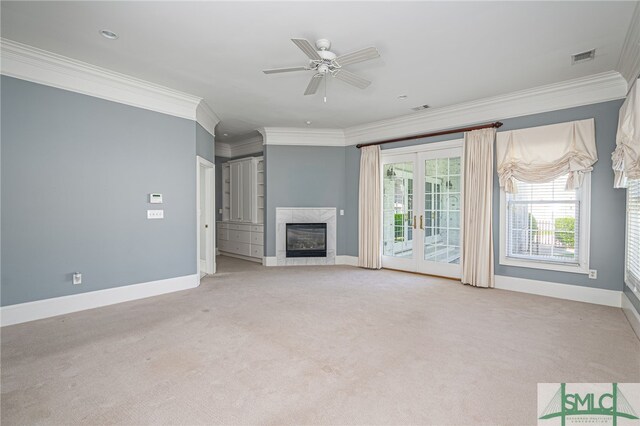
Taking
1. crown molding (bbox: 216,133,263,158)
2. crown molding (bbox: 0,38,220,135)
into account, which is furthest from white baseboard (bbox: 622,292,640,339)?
crown molding (bbox: 216,133,263,158)

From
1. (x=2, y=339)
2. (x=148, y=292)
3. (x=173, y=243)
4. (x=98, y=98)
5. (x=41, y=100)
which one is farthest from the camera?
(x=173, y=243)

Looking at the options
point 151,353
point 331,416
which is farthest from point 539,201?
point 151,353

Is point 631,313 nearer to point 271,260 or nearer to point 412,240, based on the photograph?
point 412,240

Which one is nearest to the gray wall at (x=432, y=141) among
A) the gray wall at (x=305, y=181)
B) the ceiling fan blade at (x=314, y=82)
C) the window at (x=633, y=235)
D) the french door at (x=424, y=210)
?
the gray wall at (x=305, y=181)

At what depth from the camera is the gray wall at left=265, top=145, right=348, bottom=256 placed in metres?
7.04

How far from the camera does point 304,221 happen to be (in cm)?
712

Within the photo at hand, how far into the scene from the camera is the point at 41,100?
3641 millimetres

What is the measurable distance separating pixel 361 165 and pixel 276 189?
6.43 feet

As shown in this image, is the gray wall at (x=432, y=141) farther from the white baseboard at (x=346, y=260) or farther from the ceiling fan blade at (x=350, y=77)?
the ceiling fan blade at (x=350, y=77)

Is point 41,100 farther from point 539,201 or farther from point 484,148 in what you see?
point 539,201

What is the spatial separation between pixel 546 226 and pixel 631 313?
59.2 inches

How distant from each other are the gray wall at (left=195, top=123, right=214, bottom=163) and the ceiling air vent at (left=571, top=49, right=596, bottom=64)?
5249 mm

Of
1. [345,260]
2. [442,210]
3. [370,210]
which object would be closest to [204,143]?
[370,210]

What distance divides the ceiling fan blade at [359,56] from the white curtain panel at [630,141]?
258cm
